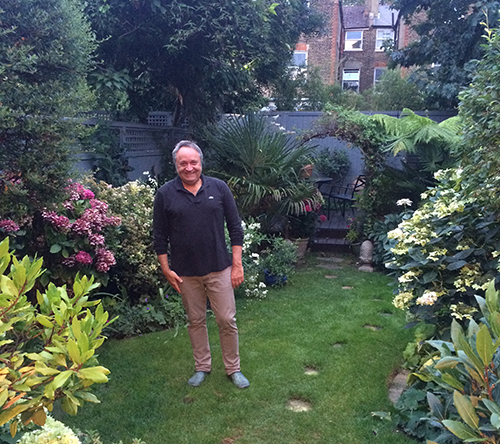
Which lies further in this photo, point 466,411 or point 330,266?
point 330,266

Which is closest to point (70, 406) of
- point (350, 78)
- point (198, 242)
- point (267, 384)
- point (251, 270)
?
point (198, 242)

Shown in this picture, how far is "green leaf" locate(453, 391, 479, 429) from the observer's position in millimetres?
1531

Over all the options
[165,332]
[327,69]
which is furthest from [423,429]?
[327,69]

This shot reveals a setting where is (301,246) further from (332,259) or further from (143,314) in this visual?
(143,314)

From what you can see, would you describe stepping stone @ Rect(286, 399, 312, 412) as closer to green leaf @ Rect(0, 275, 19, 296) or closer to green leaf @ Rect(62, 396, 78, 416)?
green leaf @ Rect(62, 396, 78, 416)

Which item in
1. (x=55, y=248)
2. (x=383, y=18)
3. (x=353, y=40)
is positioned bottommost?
(x=55, y=248)

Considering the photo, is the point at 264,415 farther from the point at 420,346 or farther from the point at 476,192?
the point at 476,192

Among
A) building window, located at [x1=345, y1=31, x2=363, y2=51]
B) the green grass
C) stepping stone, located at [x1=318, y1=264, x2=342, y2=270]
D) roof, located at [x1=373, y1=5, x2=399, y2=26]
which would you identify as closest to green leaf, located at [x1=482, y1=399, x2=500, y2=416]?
the green grass

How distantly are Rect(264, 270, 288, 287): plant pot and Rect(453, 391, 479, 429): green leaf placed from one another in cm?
442

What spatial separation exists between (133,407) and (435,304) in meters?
2.14

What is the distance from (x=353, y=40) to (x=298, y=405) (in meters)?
24.5

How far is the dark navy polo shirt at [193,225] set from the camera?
3238 mm

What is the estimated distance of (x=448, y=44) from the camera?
32.4 ft

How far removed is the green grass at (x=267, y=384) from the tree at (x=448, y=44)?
6373mm
